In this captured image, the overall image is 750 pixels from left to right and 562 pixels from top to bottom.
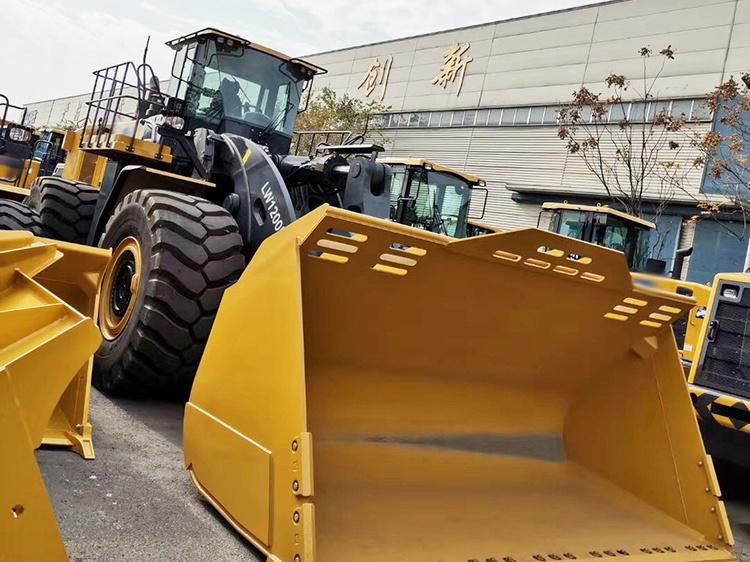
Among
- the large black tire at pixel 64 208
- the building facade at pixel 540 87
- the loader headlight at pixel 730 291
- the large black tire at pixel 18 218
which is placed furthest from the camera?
the building facade at pixel 540 87

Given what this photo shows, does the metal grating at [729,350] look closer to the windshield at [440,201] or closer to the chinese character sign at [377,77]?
the windshield at [440,201]

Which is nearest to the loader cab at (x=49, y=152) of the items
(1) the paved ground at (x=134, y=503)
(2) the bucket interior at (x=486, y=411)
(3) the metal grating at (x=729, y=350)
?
(1) the paved ground at (x=134, y=503)

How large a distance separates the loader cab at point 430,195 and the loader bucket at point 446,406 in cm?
673

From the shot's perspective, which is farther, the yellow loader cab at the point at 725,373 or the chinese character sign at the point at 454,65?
the chinese character sign at the point at 454,65

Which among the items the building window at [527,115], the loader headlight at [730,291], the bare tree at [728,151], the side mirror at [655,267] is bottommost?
the loader headlight at [730,291]

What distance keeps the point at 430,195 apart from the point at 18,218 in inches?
247

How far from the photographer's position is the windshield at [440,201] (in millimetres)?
10984

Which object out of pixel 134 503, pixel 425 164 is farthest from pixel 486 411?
pixel 425 164

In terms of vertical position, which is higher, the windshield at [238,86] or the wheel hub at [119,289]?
the windshield at [238,86]

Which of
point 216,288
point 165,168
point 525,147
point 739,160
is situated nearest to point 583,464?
point 216,288

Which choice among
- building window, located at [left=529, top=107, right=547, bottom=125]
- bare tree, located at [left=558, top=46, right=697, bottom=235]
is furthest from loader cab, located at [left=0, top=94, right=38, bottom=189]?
building window, located at [left=529, top=107, right=547, bottom=125]

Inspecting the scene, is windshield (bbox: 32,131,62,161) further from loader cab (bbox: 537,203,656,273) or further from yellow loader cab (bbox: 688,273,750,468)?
yellow loader cab (bbox: 688,273,750,468)

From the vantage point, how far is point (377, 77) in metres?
31.5

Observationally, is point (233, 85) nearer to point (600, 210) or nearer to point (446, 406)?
point (446, 406)
